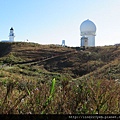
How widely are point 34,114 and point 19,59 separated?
34.5m

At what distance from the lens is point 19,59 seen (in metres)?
37.0

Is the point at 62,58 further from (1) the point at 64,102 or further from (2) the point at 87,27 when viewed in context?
(1) the point at 64,102

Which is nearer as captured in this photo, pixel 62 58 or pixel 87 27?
pixel 62 58

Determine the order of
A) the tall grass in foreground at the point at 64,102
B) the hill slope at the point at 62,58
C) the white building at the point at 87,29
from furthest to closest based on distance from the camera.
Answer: the white building at the point at 87,29
the hill slope at the point at 62,58
the tall grass in foreground at the point at 64,102

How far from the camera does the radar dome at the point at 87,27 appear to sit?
51.7 m

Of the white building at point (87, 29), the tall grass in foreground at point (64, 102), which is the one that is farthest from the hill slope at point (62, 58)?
the tall grass in foreground at point (64, 102)

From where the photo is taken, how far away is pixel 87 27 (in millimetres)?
51969

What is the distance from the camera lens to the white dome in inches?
2035

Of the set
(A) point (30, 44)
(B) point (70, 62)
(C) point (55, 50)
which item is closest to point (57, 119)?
(B) point (70, 62)

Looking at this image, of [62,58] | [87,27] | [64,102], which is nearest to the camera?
[64,102]

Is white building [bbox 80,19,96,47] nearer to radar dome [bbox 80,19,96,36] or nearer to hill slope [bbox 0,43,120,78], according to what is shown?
radar dome [bbox 80,19,96,36]

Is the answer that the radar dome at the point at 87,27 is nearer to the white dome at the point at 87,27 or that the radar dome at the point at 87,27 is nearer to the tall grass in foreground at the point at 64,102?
the white dome at the point at 87,27

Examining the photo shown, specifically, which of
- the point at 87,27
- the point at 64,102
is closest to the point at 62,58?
the point at 87,27

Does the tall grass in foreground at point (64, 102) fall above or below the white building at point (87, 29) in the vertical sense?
below
